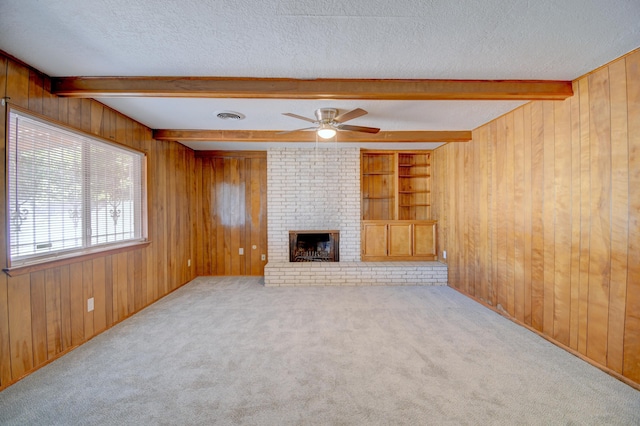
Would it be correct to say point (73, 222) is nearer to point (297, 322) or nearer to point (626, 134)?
point (297, 322)

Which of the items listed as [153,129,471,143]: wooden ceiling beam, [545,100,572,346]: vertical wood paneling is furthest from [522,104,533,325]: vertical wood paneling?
[153,129,471,143]: wooden ceiling beam

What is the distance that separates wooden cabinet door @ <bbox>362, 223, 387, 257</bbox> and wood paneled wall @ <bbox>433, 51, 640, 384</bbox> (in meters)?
1.51

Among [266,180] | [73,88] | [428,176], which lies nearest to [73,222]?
[73,88]

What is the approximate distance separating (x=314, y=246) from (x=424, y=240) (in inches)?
80.8

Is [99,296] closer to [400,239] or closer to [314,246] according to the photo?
[314,246]

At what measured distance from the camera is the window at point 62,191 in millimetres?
1953

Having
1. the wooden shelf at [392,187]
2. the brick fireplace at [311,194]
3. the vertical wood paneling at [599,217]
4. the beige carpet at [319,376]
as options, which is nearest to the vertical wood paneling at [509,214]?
the beige carpet at [319,376]

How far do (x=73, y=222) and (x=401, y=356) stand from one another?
3266 mm

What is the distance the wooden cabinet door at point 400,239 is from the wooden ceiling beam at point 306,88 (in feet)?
9.01

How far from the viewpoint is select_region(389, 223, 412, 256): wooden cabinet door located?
15.5ft

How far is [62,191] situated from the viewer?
Answer: 7.54 ft

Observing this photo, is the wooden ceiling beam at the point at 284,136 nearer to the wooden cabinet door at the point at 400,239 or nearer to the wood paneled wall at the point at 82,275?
the wood paneled wall at the point at 82,275

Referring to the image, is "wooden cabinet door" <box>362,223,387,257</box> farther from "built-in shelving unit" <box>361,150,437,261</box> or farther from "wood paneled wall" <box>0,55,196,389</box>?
"wood paneled wall" <box>0,55,196,389</box>

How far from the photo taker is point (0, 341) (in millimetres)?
1822
